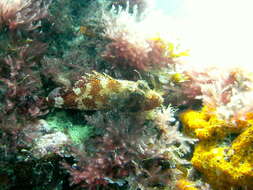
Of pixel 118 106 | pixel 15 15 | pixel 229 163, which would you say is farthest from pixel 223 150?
pixel 15 15

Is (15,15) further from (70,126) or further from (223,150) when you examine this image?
(223,150)

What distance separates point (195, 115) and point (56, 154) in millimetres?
2439

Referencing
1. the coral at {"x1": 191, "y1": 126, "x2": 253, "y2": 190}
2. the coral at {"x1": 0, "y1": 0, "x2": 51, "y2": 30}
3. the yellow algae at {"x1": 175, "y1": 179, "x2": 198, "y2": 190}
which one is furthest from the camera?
the coral at {"x1": 0, "y1": 0, "x2": 51, "y2": 30}

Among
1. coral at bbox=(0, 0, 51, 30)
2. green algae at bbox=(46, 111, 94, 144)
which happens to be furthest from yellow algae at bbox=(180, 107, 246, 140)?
coral at bbox=(0, 0, 51, 30)

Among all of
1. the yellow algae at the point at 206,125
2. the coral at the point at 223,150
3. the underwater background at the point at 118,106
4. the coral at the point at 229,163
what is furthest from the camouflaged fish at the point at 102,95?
the coral at the point at 229,163

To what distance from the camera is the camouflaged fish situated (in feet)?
11.4

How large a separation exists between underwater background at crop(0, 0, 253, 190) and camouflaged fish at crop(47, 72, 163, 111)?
0.05 feet

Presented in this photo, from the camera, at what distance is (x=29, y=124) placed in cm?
306

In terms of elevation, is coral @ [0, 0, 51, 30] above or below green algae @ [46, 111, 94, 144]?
above

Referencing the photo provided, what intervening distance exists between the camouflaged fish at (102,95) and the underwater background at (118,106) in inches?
0.6

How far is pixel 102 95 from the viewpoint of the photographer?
349 centimetres

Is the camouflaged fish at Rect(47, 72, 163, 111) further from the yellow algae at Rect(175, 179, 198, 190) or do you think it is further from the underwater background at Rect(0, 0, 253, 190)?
the yellow algae at Rect(175, 179, 198, 190)

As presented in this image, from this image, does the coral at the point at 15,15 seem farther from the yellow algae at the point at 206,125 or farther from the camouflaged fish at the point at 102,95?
the yellow algae at the point at 206,125

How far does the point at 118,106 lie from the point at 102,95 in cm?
31
